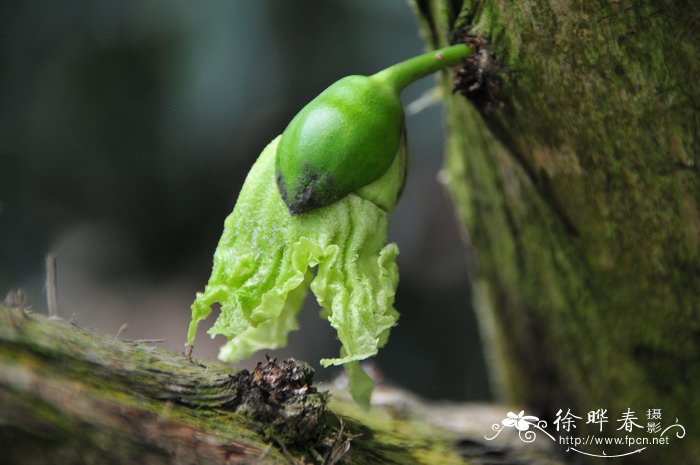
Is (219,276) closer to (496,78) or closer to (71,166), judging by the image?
(496,78)

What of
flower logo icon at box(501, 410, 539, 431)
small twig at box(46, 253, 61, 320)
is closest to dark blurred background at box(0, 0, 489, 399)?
flower logo icon at box(501, 410, 539, 431)

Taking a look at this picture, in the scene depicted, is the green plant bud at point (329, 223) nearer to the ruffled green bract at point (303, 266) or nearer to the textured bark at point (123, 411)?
the ruffled green bract at point (303, 266)

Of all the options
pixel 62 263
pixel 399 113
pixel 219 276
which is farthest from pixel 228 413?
pixel 62 263

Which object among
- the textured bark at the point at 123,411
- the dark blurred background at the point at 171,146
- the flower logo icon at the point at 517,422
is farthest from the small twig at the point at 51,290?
the dark blurred background at the point at 171,146

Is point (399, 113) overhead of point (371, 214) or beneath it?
overhead

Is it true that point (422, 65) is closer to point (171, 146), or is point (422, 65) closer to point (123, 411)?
point (123, 411)

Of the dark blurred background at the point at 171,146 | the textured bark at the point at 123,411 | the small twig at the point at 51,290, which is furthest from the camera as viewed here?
the dark blurred background at the point at 171,146
